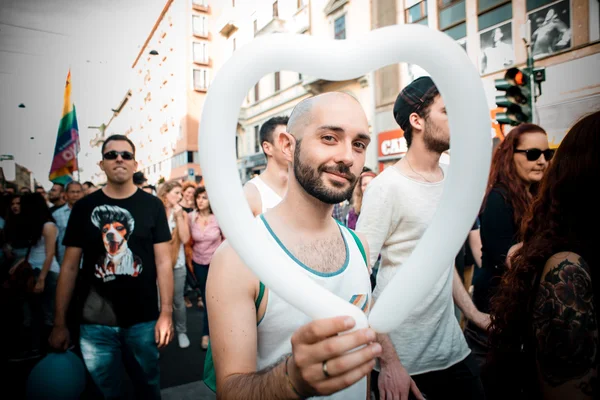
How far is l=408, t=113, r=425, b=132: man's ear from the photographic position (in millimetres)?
1849

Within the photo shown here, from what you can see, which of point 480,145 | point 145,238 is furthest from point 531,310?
point 145,238

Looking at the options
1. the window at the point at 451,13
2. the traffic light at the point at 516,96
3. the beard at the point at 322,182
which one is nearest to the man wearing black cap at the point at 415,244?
the beard at the point at 322,182

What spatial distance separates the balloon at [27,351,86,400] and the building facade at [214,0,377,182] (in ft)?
27.5

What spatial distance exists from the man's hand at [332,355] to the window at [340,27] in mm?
13069

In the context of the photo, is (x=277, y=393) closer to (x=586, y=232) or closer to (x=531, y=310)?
(x=531, y=310)

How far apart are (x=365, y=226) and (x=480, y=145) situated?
103 centimetres

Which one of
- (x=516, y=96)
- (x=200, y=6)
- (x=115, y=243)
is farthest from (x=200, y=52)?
(x=115, y=243)

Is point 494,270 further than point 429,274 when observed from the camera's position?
Yes

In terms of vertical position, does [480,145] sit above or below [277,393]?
above

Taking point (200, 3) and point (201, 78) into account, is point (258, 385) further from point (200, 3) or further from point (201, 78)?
point (200, 3)

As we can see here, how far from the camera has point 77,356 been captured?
2.30m

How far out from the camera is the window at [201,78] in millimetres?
19203

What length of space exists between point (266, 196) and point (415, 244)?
1330 millimetres

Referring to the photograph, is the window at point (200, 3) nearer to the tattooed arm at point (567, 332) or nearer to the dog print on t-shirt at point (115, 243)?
the dog print on t-shirt at point (115, 243)
